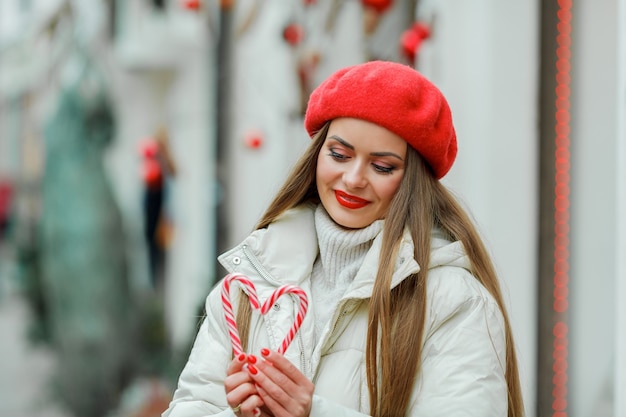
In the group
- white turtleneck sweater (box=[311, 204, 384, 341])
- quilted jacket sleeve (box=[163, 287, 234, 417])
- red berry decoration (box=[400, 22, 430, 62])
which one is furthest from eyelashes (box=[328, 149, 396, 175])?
red berry decoration (box=[400, 22, 430, 62])

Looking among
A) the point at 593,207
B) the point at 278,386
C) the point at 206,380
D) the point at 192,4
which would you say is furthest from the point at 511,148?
the point at 192,4

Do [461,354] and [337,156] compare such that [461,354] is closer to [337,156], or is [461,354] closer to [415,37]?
[337,156]

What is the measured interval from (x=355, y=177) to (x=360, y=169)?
0.02 metres

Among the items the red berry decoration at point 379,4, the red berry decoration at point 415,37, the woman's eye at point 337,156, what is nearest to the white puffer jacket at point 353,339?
the woman's eye at point 337,156

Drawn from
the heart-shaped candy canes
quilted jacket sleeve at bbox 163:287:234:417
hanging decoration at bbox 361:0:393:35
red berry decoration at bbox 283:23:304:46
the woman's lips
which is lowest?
quilted jacket sleeve at bbox 163:287:234:417

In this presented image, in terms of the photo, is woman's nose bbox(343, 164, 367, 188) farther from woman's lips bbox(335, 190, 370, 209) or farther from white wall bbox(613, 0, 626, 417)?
white wall bbox(613, 0, 626, 417)

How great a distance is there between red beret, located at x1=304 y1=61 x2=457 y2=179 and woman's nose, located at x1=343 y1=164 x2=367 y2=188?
0.12 m

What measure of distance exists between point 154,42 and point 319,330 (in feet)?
14.6

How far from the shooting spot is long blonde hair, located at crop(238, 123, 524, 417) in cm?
216

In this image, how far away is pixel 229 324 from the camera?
2240mm

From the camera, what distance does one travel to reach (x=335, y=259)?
2379 millimetres

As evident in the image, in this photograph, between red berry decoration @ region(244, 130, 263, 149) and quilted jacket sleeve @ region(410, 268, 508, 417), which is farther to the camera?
red berry decoration @ region(244, 130, 263, 149)

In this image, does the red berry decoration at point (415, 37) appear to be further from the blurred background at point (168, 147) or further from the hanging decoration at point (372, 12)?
the hanging decoration at point (372, 12)

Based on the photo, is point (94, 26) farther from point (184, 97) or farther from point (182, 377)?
point (182, 377)
